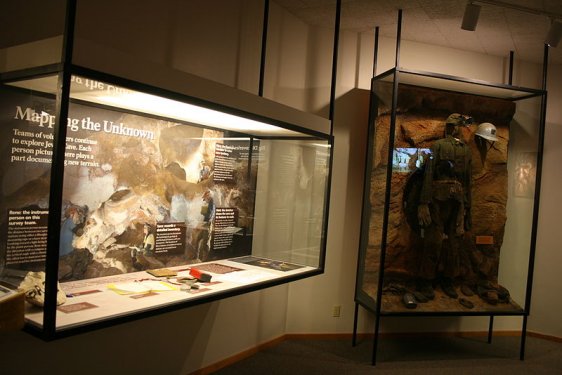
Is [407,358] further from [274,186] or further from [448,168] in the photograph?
[274,186]

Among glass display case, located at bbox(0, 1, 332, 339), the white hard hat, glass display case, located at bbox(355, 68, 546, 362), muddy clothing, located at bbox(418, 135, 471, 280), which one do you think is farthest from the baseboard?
the white hard hat

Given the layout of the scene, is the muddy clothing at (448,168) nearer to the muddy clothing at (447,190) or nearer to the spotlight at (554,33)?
the muddy clothing at (447,190)

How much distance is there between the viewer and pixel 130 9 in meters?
2.51

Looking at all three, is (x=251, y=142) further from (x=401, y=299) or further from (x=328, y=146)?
(x=401, y=299)

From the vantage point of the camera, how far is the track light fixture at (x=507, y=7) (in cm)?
312

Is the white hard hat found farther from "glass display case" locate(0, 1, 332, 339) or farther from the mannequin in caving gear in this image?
"glass display case" locate(0, 1, 332, 339)

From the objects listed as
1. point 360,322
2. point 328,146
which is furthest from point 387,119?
point 360,322

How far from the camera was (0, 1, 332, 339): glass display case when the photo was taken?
1701 millimetres

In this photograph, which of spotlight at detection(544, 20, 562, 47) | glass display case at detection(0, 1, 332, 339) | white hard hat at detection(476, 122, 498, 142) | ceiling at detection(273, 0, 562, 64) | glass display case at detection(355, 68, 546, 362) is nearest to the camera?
glass display case at detection(0, 1, 332, 339)

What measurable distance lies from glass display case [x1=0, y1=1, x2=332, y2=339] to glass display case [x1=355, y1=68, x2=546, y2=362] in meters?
0.98

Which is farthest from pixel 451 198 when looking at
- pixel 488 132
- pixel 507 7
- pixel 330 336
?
pixel 330 336

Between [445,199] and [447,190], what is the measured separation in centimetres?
8

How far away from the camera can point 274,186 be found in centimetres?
309

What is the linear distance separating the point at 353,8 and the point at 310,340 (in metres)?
2.87
